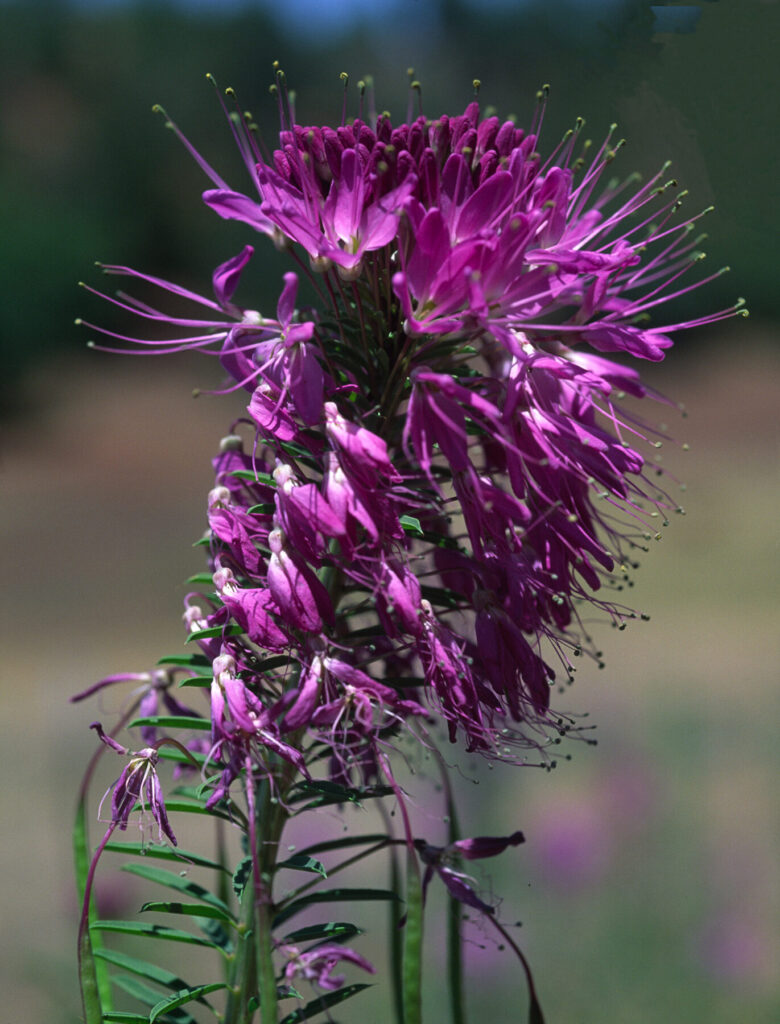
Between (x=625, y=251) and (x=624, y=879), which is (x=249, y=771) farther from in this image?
(x=624, y=879)

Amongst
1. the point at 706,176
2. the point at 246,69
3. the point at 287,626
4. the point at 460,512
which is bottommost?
the point at 287,626

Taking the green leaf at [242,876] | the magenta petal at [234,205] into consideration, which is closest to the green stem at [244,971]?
the green leaf at [242,876]

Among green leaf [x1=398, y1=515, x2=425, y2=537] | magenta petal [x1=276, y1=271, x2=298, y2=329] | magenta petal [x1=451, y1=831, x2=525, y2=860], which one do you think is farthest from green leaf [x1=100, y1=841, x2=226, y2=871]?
magenta petal [x1=276, y1=271, x2=298, y2=329]

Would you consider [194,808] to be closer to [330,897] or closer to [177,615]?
[330,897]

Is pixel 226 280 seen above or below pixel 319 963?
above

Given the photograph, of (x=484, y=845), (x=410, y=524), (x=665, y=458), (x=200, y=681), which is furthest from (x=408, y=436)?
(x=665, y=458)

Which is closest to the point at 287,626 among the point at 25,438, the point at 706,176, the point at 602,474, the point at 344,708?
the point at 344,708

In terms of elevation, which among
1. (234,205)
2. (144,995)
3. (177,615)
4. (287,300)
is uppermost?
(177,615)
